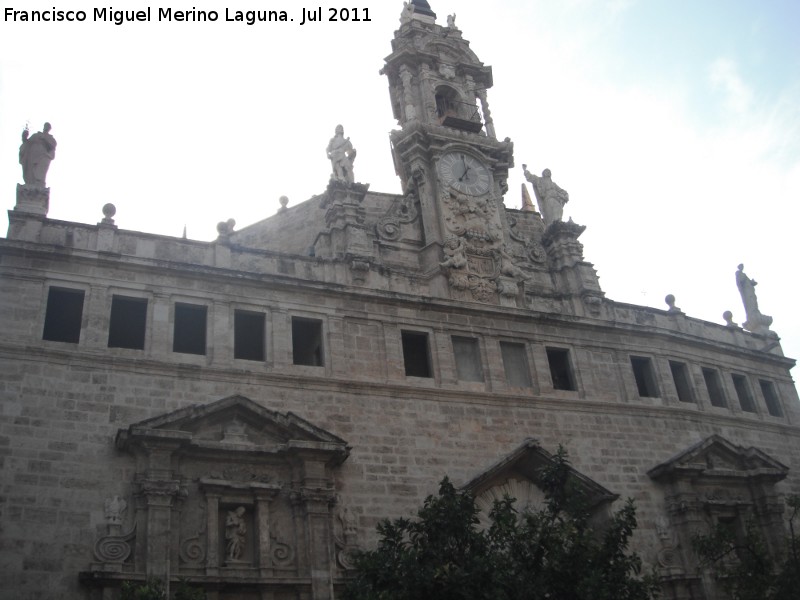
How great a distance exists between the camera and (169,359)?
59.2 ft

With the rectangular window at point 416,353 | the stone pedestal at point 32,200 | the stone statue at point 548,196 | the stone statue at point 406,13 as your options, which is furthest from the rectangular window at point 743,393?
the stone pedestal at point 32,200

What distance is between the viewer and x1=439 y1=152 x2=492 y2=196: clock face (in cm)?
2436

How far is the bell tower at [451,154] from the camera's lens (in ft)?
74.8

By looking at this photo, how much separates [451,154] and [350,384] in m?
8.39

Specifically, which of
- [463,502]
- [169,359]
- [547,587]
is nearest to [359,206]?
[169,359]

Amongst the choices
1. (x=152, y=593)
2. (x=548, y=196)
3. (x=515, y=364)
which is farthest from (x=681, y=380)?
(x=152, y=593)

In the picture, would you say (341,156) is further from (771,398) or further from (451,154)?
(771,398)

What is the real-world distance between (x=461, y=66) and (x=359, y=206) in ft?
25.1

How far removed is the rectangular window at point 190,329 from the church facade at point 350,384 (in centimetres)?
7

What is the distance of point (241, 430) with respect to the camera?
1781 cm

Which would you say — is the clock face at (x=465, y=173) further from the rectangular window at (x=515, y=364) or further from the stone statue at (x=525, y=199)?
the stone statue at (x=525, y=199)

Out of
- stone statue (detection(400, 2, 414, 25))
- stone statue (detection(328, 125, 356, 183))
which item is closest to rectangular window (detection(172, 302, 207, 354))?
stone statue (detection(328, 125, 356, 183))

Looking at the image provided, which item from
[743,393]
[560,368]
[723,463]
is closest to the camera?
[560,368]

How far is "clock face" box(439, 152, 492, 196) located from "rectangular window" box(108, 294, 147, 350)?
30.4 feet
